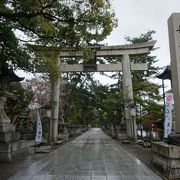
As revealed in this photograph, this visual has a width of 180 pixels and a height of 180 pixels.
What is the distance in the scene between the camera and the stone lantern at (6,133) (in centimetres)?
1394

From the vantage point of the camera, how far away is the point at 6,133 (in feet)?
46.8

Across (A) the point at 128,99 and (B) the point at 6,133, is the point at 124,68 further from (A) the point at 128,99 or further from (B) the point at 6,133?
(B) the point at 6,133

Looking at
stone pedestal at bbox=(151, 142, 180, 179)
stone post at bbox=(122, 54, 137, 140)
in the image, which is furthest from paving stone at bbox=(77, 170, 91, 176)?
stone post at bbox=(122, 54, 137, 140)

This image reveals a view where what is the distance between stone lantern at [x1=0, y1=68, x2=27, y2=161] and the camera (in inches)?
549

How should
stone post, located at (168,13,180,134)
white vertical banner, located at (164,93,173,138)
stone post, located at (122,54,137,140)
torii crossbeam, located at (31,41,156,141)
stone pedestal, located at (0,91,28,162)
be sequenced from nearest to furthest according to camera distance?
stone post, located at (168,13,180,134)
white vertical banner, located at (164,93,173,138)
stone pedestal, located at (0,91,28,162)
stone post, located at (122,54,137,140)
torii crossbeam, located at (31,41,156,141)

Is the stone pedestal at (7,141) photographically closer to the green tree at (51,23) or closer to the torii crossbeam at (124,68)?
the green tree at (51,23)

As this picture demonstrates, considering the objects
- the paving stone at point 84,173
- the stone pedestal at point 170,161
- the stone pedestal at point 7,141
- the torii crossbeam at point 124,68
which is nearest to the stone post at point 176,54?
the stone pedestal at point 170,161

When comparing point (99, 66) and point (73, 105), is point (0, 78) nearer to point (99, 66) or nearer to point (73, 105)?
point (99, 66)

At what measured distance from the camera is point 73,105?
44906 mm

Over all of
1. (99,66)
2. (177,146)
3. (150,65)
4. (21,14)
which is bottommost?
(177,146)

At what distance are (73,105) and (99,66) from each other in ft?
56.9

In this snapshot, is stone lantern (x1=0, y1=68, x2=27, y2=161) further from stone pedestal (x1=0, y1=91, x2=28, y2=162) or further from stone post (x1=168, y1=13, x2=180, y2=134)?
stone post (x1=168, y1=13, x2=180, y2=134)

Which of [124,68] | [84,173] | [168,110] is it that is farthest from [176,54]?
[124,68]

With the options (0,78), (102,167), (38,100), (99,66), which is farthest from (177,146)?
(38,100)
